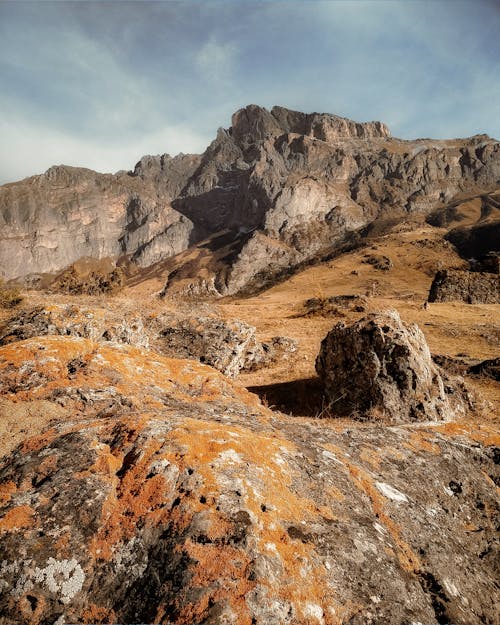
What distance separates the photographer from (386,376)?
48.8ft

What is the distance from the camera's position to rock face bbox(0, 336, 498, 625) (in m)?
3.57

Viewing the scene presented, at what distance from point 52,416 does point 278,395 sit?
1297cm

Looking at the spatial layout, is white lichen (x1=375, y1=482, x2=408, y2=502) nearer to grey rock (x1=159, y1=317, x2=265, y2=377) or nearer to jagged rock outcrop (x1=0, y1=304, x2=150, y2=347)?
jagged rock outcrop (x1=0, y1=304, x2=150, y2=347)

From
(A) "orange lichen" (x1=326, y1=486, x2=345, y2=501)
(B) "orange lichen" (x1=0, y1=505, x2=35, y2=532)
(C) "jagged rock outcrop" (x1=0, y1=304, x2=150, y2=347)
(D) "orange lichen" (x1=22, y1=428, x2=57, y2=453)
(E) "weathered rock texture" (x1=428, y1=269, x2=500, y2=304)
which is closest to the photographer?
(B) "orange lichen" (x1=0, y1=505, x2=35, y2=532)

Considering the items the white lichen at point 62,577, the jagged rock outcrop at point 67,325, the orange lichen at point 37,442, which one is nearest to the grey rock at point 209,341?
the jagged rock outcrop at point 67,325

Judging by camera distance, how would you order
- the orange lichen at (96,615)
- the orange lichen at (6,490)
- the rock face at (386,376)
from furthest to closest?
1. the rock face at (386,376)
2. the orange lichen at (6,490)
3. the orange lichen at (96,615)

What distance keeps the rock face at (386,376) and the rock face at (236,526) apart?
658 centimetres

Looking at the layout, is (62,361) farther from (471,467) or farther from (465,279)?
(465,279)

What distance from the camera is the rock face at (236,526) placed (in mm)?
3572

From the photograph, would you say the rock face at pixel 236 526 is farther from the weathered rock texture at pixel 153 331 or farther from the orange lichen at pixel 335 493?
the weathered rock texture at pixel 153 331

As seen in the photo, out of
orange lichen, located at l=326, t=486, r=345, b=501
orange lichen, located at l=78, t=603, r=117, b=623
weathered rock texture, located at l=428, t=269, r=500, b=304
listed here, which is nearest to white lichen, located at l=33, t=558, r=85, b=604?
orange lichen, located at l=78, t=603, r=117, b=623

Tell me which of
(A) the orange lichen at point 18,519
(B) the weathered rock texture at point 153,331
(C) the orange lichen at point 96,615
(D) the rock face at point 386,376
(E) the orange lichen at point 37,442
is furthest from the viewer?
(B) the weathered rock texture at point 153,331

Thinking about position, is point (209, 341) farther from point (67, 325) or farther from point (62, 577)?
point (62, 577)

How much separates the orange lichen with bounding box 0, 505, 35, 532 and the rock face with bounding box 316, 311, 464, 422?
37.8 ft
